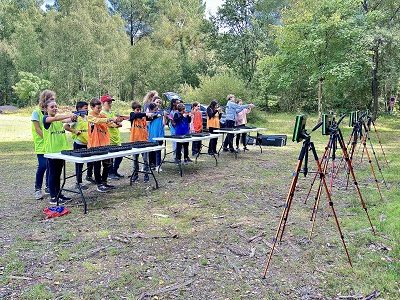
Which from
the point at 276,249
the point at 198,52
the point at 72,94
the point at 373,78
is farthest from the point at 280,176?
the point at 72,94

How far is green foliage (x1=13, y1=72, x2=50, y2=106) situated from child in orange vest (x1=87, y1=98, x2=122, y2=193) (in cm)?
3020

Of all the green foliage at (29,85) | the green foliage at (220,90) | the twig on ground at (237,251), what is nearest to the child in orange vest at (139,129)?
→ the twig on ground at (237,251)

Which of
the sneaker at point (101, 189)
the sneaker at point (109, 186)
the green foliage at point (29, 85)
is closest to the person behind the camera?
the sneaker at point (101, 189)

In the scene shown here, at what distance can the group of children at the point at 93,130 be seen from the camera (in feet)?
18.3

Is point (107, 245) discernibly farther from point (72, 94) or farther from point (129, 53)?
point (72, 94)

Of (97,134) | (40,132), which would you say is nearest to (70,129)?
(97,134)

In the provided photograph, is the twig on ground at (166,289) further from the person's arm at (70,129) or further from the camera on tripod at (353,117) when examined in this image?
the camera on tripod at (353,117)

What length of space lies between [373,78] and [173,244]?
19.9 metres

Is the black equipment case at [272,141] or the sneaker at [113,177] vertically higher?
the black equipment case at [272,141]

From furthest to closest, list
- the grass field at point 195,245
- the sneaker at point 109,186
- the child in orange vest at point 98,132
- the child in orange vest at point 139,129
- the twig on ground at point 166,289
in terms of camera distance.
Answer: the child in orange vest at point 139,129
the sneaker at point 109,186
the child in orange vest at point 98,132
the grass field at point 195,245
the twig on ground at point 166,289

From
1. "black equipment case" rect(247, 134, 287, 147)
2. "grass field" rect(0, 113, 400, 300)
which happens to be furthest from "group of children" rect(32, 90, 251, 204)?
"black equipment case" rect(247, 134, 287, 147)

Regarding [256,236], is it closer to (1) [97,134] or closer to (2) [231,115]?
(1) [97,134]

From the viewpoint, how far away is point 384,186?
6.91 m

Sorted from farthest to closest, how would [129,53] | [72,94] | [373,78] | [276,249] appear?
[72,94] < [129,53] < [373,78] < [276,249]
